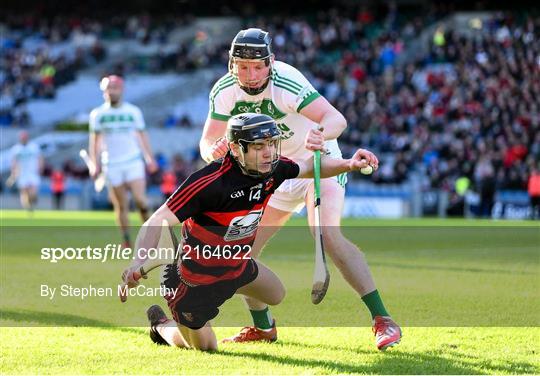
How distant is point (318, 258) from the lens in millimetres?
6969

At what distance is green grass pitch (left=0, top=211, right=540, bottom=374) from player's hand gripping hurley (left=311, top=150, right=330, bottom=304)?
15.3 inches

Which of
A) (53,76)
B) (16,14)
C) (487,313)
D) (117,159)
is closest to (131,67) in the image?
(53,76)

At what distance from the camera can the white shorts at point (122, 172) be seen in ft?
48.8

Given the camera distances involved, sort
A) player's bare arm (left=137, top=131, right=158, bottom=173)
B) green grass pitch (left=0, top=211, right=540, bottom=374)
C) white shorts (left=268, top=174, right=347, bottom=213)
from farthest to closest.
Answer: player's bare arm (left=137, top=131, right=158, bottom=173) → white shorts (left=268, top=174, right=347, bottom=213) → green grass pitch (left=0, top=211, right=540, bottom=374)

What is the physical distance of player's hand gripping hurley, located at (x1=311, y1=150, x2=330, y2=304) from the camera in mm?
6820

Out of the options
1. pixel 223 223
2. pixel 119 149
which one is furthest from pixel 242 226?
pixel 119 149

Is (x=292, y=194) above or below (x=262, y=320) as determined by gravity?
above

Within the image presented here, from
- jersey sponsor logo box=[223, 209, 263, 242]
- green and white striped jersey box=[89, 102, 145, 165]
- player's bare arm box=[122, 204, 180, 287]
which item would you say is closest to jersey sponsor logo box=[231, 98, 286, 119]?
jersey sponsor logo box=[223, 209, 263, 242]

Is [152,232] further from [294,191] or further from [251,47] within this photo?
[294,191]

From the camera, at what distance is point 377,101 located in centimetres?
3428

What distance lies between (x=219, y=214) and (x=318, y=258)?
79cm

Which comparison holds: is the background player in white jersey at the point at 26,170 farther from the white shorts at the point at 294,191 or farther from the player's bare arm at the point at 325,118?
the player's bare arm at the point at 325,118

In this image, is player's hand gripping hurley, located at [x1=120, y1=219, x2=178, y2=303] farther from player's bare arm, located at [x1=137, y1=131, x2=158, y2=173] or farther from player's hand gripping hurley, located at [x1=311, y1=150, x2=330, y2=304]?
player's bare arm, located at [x1=137, y1=131, x2=158, y2=173]

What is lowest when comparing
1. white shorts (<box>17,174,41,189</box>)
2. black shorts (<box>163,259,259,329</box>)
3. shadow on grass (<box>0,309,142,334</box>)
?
white shorts (<box>17,174,41,189</box>)
